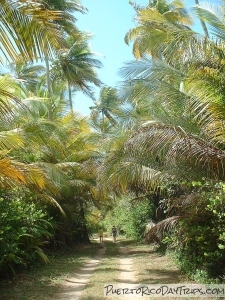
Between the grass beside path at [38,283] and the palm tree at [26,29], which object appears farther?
the grass beside path at [38,283]

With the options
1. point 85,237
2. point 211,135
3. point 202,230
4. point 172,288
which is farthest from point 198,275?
point 85,237

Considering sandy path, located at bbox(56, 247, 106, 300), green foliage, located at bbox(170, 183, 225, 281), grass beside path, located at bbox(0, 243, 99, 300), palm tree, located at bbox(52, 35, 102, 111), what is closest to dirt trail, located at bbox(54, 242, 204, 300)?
sandy path, located at bbox(56, 247, 106, 300)

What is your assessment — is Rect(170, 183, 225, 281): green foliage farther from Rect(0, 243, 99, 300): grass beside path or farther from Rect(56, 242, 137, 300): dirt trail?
Rect(0, 243, 99, 300): grass beside path

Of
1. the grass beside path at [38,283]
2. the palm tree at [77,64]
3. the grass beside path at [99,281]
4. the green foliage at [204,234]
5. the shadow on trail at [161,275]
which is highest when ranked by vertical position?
the palm tree at [77,64]

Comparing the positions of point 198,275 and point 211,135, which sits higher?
point 211,135

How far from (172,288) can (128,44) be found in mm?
15051

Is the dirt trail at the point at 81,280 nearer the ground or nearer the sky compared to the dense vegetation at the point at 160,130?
nearer the ground

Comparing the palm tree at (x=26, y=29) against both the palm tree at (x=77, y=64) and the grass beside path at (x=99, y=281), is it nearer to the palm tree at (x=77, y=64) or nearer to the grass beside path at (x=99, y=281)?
the grass beside path at (x=99, y=281)

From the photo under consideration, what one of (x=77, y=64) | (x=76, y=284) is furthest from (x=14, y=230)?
(x=77, y=64)

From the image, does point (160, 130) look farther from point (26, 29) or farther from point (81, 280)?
point (81, 280)

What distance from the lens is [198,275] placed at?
28.1 feet

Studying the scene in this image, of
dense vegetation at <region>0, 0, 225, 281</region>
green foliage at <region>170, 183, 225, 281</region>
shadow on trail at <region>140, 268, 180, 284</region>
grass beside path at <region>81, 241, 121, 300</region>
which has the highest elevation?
dense vegetation at <region>0, 0, 225, 281</region>

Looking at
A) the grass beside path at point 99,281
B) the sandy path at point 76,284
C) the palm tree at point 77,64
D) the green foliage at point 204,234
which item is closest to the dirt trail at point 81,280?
the sandy path at point 76,284

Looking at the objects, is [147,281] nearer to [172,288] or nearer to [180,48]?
[172,288]
